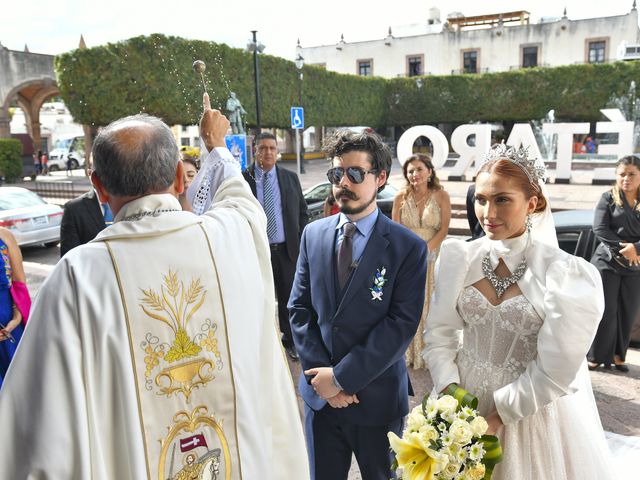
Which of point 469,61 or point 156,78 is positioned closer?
point 156,78

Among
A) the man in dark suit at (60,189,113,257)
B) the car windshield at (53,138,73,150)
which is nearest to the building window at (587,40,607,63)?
the car windshield at (53,138,73,150)

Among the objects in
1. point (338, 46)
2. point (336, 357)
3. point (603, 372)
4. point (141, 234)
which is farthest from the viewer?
point (338, 46)

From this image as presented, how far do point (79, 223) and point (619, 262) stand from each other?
15.5 ft

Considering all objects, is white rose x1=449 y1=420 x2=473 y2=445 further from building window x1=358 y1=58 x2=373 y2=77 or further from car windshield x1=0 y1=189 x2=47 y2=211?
building window x1=358 y1=58 x2=373 y2=77

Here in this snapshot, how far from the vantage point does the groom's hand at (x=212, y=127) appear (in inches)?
85.0

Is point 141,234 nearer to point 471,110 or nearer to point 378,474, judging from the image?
point 378,474

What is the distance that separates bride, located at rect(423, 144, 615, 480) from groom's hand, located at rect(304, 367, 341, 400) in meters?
0.46

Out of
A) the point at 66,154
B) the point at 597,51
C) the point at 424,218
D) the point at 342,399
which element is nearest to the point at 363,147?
the point at 342,399

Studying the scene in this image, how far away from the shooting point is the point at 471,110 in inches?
1449

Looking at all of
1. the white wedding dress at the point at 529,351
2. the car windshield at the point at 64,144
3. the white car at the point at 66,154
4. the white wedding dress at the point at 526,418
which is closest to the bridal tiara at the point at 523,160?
the white wedding dress at the point at 529,351

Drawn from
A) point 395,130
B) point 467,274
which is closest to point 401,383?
point 467,274

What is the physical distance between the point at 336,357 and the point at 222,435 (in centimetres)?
86

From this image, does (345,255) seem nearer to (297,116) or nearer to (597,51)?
(297,116)

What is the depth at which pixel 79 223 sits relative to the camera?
4.27 metres
